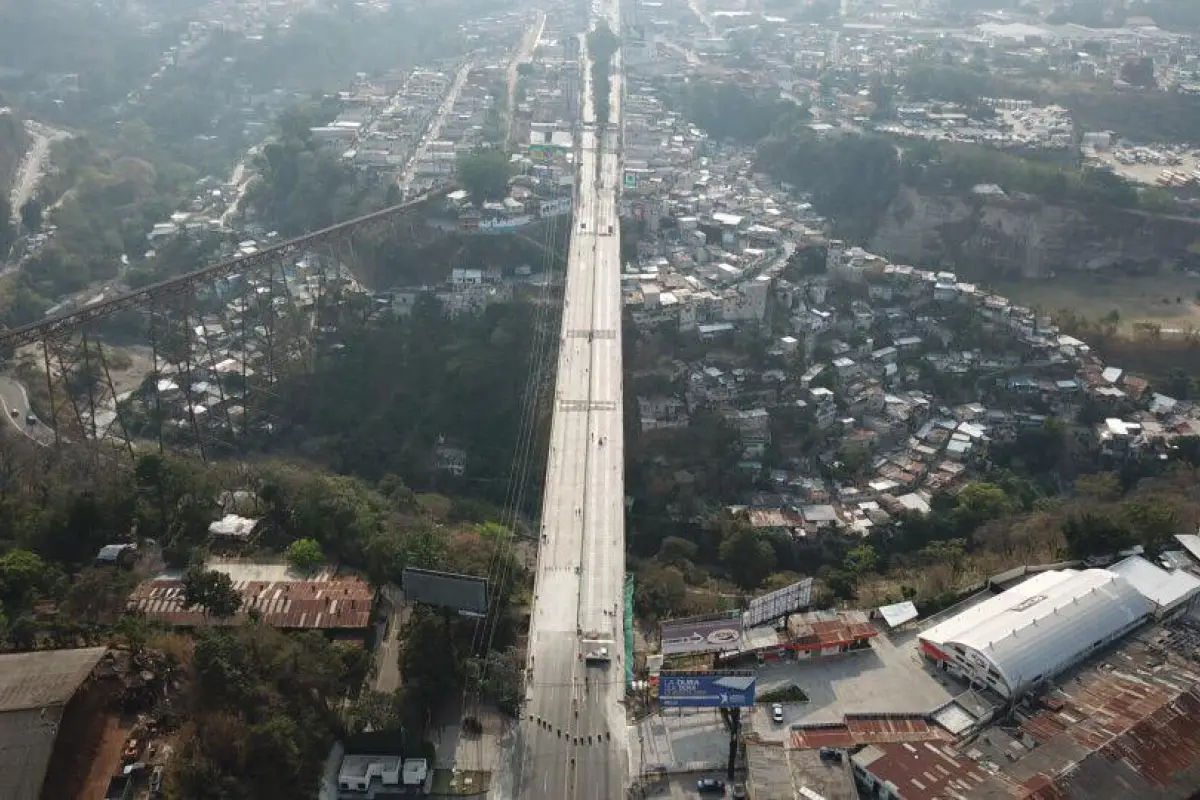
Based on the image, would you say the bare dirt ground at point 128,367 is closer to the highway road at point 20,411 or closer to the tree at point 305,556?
the highway road at point 20,411

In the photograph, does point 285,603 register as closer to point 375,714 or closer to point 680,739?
point 375,714

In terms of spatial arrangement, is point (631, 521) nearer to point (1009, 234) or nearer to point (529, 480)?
point (529, 480)

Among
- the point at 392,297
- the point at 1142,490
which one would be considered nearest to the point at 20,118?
the point at 392,297

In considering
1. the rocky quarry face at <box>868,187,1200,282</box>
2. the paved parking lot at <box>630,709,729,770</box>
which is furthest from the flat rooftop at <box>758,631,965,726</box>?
the rocky quarry face at <box>868,187,1200,282</box>

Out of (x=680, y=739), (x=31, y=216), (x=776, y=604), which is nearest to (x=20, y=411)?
(x=31, y=216)

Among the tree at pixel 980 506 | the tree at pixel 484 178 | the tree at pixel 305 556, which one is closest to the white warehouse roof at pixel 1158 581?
the tree at pixel 980 506

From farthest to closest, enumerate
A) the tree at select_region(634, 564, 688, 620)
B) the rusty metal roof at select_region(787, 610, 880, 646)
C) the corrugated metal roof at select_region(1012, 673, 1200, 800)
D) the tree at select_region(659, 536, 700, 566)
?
the tree at select_region(659, 536, 700, 566), the tree at select_region(634, 564, 688, 620), the rusty metal roof at select_region(787, 610, 880, 646), the corrugated metal roof at select_region(1012, 673, 1200, 800)

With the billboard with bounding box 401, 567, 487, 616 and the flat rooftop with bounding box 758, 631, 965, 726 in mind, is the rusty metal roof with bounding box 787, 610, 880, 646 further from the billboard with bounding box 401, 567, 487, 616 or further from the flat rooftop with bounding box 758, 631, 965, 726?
the billboard with bounding box 401, 567, 487, 616
